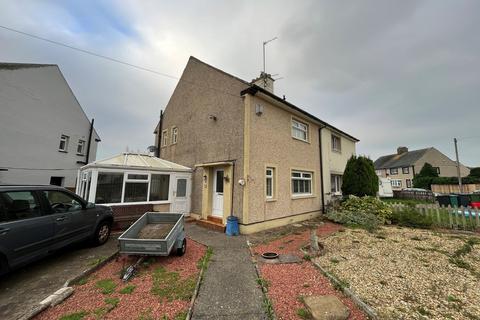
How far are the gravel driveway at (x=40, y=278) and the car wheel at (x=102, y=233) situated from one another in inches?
9.6

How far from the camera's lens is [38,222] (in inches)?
176

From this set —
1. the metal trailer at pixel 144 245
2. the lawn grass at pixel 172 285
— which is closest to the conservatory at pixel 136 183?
the metal trailer at pixel 144 245

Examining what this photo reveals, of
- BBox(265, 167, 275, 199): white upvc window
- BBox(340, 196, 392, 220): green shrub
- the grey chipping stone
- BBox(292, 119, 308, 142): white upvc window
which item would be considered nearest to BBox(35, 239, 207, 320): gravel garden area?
the grey chipping stone

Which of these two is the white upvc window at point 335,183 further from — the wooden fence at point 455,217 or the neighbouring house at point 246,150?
the wooden fence at point 455,217

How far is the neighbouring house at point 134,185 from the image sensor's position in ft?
28.6

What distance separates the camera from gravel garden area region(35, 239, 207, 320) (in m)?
3.17

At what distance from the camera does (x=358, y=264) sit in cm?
502

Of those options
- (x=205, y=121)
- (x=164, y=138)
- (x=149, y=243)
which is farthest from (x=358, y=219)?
(x=164, y=138)

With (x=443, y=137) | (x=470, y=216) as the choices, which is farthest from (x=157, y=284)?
(x=443, y=137)

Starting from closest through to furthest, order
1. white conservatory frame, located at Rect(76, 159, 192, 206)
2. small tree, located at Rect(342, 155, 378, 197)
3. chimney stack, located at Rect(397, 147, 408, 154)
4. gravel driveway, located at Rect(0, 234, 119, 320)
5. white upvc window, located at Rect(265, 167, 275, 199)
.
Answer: gravel driveway, located at Rect(0, 234, 119, 320) < white conservatory frame, located at Rect(76, 159, 192, 206) < white upvc window, located at Rect(265, 167, 275, 199) < small tree, located at Rect(342, 155, 378, 197) < chimney stack, located at Rect(397, 147, 408, 154)

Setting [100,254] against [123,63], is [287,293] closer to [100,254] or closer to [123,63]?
[100,254]

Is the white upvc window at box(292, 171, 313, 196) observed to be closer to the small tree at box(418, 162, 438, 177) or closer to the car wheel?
the car wheel

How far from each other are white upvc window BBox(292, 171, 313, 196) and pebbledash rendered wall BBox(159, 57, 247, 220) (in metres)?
3.96

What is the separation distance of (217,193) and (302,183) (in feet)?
16.7
